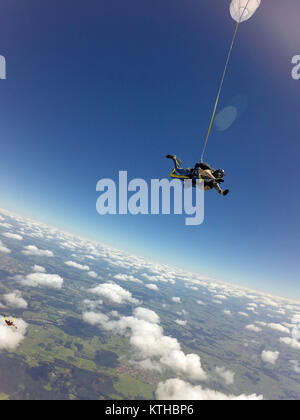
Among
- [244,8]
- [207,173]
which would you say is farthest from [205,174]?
[244,8]

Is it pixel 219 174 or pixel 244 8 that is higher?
pixel 244 8

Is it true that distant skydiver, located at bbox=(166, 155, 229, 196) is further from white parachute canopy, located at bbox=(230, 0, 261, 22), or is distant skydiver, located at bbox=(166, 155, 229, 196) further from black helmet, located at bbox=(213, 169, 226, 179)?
white parachute canopy, located at bbox=(230, 0, 261, 22)

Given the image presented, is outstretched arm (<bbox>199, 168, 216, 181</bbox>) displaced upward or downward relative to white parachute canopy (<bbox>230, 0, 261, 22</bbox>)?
downward

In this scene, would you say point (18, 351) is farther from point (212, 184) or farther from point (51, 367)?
point (212, 184)

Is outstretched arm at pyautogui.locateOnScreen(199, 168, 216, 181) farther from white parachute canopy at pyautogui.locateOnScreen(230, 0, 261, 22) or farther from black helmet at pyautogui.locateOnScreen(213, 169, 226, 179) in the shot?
white parachute canopy at pyautogui.locateOnScreen(230, 0, 261, 22)

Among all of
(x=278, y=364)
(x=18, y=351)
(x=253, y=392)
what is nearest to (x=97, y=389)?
(x=18, y=351)

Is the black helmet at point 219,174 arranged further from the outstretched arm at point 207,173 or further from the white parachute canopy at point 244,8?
the white parachute canopy at point 244,8

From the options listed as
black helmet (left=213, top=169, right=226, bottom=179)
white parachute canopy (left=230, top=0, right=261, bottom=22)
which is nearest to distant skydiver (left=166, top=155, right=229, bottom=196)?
black helmet (left=213, top=169, right=226, bottom=179)

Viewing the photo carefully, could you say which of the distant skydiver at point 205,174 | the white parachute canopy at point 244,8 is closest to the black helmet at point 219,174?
the distant skydiver at point 205,174

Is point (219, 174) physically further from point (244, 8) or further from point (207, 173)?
point (244, 8)
